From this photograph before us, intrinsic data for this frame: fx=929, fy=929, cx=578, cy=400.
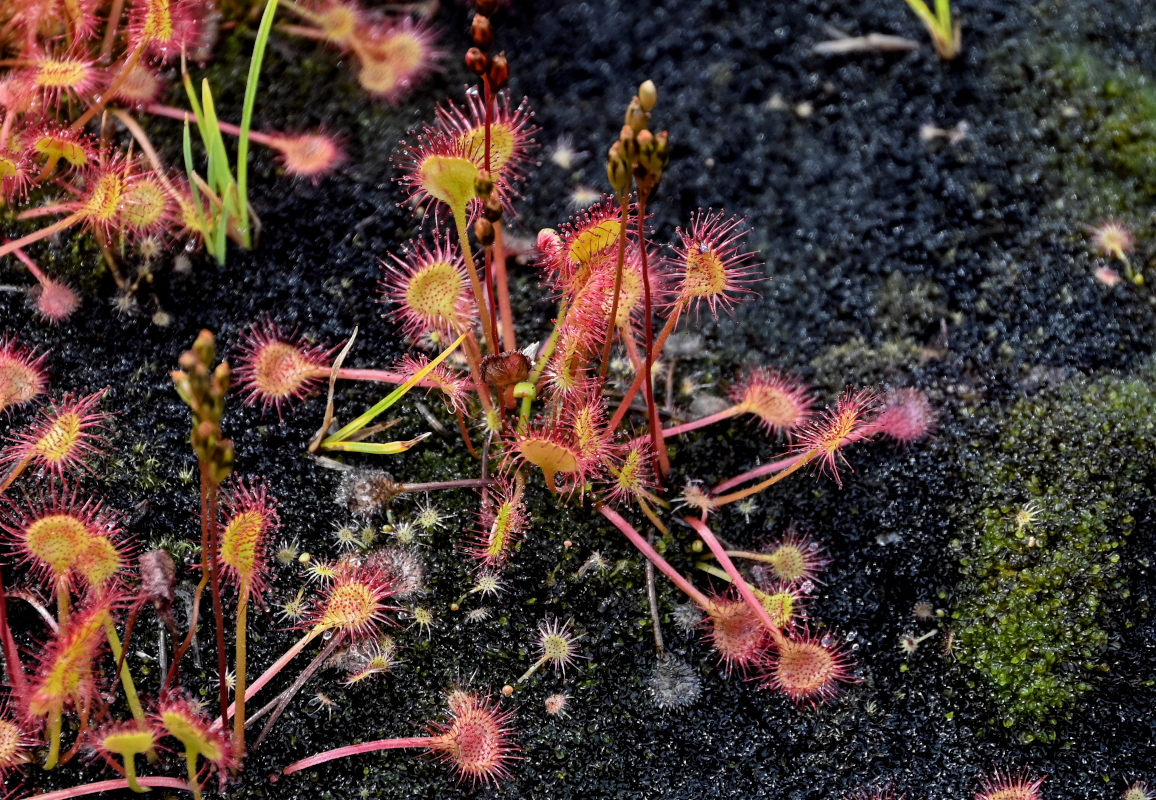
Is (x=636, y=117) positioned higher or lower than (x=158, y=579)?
higher

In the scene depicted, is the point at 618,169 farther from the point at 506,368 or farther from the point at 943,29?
the point at 943,29

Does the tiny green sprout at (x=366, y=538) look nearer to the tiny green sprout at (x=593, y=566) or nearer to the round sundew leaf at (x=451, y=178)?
the tiny green sprout at (x=593, y=566)

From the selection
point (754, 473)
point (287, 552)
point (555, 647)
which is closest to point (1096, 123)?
point (754, 473)

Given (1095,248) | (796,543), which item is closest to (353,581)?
(796,543)

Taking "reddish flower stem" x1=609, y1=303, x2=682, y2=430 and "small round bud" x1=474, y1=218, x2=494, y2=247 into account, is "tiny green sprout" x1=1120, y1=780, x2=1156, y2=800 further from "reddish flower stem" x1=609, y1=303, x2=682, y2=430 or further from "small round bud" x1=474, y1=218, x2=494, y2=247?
"small round bud" x1=474, y1=218, x2=494, y2=247

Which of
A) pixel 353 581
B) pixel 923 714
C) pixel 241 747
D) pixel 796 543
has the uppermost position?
pixel 353 581

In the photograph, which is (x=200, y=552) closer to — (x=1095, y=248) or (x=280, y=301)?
(x=280, y=301)
